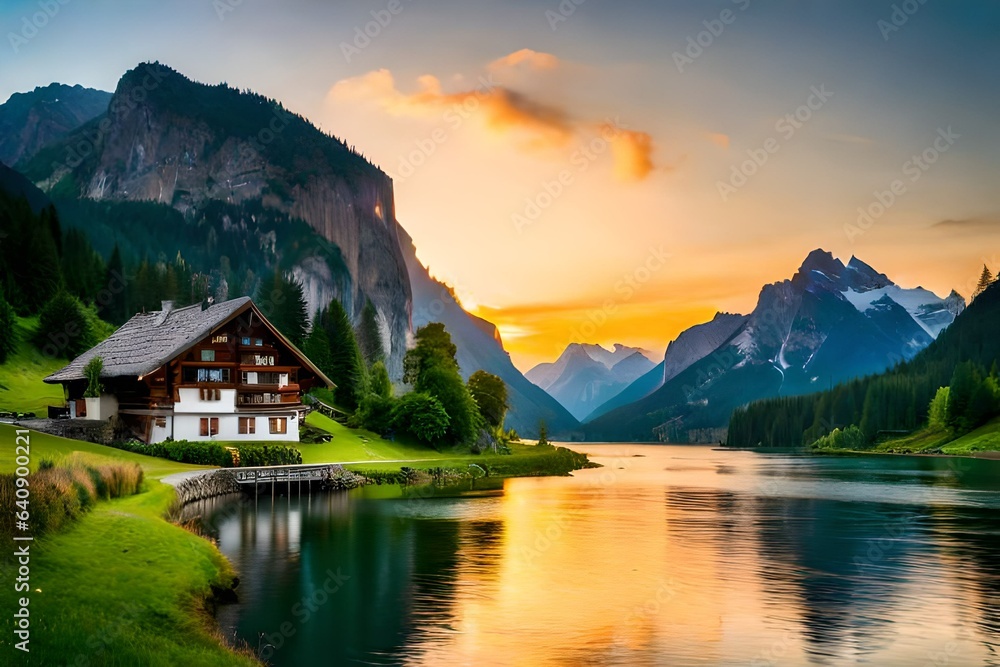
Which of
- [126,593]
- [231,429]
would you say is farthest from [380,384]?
[126,593]

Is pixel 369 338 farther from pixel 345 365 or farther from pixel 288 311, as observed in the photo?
pixel 345 365

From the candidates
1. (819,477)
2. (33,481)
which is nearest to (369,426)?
(819,477)

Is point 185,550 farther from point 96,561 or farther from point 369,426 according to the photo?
point 369,426

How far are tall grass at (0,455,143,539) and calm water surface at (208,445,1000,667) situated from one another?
5788mm

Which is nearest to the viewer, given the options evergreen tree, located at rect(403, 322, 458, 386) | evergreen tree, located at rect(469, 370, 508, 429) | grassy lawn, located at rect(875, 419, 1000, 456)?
evergreen tree, located at rect(403, 322, 458, 386)

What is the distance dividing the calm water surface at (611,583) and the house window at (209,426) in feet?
64.1

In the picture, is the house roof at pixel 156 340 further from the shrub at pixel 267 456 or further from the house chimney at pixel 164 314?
the shrub at pixel 267 456

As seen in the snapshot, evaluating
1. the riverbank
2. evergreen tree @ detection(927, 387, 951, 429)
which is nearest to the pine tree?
the riverbank

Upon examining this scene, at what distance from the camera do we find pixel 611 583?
33.3 meters

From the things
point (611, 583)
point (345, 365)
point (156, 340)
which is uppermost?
point (156, 340)

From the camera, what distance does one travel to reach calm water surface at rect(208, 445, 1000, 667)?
Result: 2392 cm

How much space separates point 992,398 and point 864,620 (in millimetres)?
179994

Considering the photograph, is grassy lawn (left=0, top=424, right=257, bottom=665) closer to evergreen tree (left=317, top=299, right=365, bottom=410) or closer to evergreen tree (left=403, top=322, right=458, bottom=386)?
evergreen tree (left=403, top=322, right=458, bottom=386)

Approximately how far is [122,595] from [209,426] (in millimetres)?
58178
